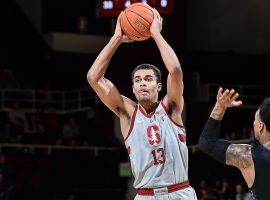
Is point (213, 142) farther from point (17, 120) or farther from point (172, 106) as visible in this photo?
point (17, 120)

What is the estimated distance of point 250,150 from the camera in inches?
201

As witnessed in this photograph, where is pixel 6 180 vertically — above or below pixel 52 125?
below

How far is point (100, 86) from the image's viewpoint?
21.9ft

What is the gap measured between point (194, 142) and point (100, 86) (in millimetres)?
14243

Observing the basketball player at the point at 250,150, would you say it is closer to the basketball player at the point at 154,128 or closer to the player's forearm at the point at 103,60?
the basketball player at the point at 154,128

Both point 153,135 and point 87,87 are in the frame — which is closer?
point 153,135

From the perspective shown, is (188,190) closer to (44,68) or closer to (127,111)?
(127,111)

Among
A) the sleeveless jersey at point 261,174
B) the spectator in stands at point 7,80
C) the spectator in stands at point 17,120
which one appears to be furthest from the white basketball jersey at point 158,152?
the spectator in stands at point 7,80

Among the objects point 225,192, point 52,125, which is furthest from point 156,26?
point 52,125

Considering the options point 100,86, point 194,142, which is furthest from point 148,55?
point 100,86

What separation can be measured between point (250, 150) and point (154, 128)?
4.72ft

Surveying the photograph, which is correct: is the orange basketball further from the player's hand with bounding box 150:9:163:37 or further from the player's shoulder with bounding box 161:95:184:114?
the player's shoulder with bounding box 161:95:184:114

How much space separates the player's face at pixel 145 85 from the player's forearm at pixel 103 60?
0.98ft

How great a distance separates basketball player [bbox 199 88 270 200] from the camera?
489 centimetres
